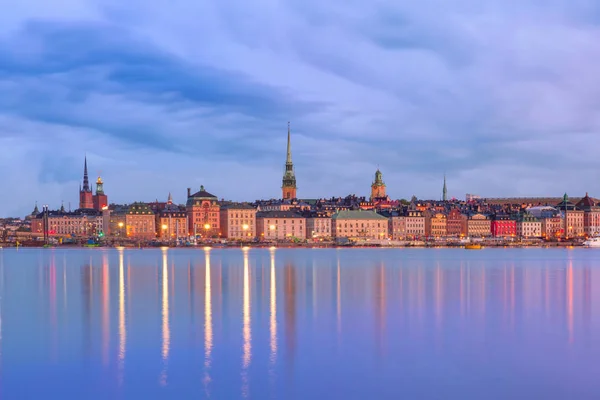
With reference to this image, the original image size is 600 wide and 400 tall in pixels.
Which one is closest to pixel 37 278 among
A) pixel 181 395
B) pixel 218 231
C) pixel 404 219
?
pixel 181 395

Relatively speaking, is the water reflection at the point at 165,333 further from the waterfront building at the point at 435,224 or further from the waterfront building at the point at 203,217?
the waterfront building at the point at 435,224

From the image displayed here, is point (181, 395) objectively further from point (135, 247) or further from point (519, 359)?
point (135, 247)

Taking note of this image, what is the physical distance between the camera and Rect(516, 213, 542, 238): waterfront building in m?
140

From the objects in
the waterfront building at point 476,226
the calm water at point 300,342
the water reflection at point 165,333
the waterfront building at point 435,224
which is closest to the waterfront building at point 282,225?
the waterfront building at point 435,224

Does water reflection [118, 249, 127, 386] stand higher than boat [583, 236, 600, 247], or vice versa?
water reflection [118, 249, 127, 386]

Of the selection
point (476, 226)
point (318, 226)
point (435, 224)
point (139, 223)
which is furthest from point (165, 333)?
point (476, 226)

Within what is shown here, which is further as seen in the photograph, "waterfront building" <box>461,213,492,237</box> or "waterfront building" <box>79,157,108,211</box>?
"waterfront building" <box>79,157,108,211</box>

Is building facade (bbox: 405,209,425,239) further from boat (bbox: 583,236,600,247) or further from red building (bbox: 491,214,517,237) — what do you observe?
boat (bbox: 583,236,600,247)

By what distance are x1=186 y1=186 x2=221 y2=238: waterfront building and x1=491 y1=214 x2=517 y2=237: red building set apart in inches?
1731

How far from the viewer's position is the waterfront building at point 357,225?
425 feet

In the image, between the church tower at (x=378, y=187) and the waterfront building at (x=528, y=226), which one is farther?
the church tower at (x=378, y=187)

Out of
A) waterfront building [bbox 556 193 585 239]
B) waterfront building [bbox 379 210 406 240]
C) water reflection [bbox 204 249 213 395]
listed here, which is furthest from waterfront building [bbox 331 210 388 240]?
water reflection [bbox 204 249 213 395]

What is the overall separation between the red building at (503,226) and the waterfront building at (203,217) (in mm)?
43972

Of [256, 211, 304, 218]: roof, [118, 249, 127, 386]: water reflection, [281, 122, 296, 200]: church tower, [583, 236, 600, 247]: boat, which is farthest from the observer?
[281, 122, 296, 200]: church tower
